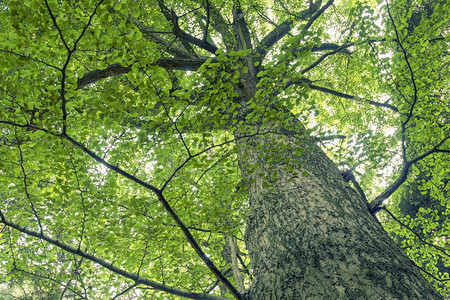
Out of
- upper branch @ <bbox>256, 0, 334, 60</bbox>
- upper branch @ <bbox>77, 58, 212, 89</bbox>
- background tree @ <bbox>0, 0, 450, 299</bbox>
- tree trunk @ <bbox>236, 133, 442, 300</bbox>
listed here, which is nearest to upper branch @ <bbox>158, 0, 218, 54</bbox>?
background tree @ <bbox>0, 0, 450, 299</bbox>

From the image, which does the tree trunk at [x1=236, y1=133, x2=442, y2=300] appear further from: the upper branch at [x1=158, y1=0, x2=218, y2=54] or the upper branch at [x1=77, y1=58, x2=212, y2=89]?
the upper branch at [x1=158, y1=0, x2=218, y2=54]

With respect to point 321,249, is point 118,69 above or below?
above

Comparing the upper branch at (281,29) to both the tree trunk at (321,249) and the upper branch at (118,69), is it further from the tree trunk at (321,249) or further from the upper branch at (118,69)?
the tree trunk at (321,249)

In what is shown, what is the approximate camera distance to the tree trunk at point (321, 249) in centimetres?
137

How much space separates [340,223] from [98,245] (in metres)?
2.43

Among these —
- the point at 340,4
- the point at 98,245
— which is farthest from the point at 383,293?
the point at 340,4

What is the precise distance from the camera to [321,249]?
1.64 meters

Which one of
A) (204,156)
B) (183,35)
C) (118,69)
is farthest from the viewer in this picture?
(183,35)

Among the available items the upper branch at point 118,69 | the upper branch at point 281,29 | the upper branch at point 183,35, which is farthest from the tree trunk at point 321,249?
the upper branch at point 281,29

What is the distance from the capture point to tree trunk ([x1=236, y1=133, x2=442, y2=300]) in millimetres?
1368

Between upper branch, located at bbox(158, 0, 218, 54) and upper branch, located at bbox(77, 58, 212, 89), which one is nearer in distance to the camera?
upper branch, located at bbox(77, 58, 212, 89)

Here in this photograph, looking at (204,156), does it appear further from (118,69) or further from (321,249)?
(118,69)

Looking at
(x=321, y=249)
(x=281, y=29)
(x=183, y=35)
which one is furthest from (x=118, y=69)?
(x=281, y=29)

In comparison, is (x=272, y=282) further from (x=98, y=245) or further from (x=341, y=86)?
(x=341, y=86)
